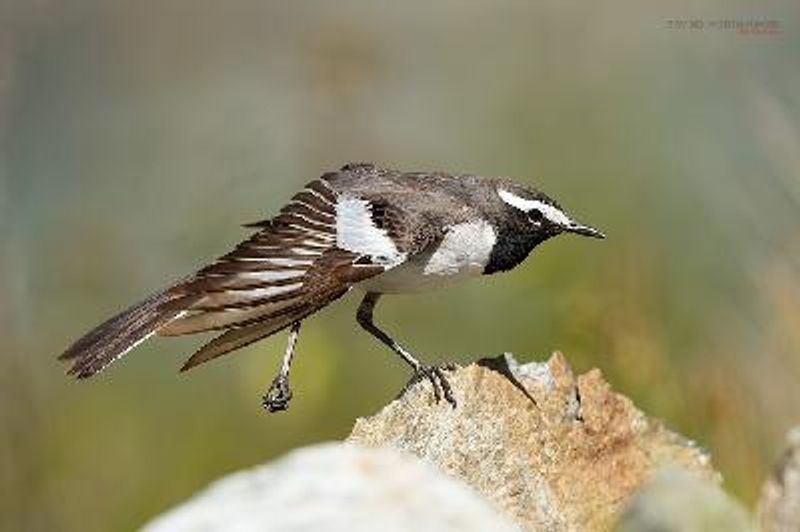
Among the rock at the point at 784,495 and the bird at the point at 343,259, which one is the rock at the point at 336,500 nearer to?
the rock at the point at 784,495

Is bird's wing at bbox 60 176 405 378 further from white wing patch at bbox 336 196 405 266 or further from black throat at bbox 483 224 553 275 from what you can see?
black throat at bbox 483 224 553 275

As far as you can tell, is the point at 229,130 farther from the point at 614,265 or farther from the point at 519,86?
the point at 614,265

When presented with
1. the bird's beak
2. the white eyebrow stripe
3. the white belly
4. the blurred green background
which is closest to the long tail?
the blurred green background

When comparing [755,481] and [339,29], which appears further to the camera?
[339,29]

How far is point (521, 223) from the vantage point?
25.5ft

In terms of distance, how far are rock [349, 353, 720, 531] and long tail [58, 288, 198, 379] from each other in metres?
0.65

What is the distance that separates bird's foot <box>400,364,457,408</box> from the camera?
672 centimetres

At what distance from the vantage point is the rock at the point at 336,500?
15.1ft

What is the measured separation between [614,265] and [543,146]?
2.90m

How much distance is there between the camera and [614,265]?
7.54 metres

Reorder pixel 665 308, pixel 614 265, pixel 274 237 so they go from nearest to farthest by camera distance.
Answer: pixel 274 237
pixel 614 265
pixel 665 308

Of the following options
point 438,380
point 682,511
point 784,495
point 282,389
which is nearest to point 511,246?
point 282,389

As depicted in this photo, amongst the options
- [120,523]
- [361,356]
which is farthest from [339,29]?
[120,523]

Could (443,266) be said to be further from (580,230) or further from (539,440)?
(539,440)
